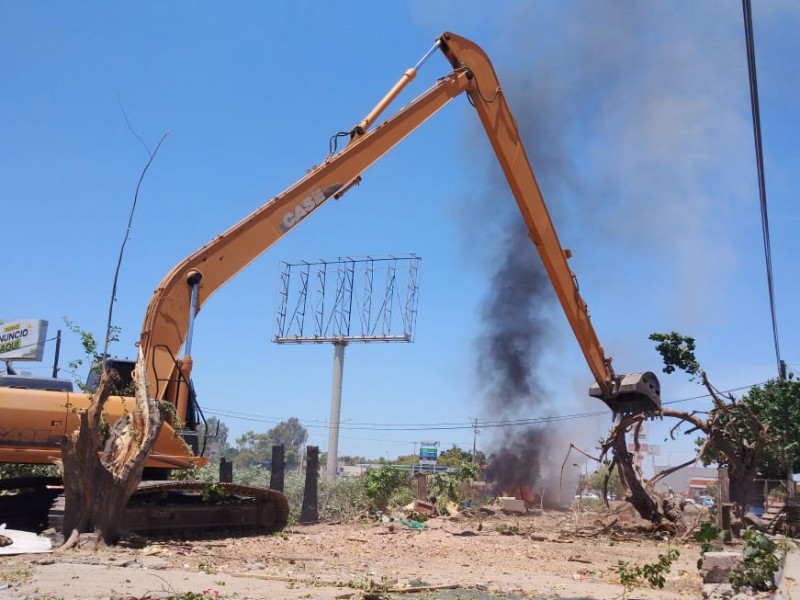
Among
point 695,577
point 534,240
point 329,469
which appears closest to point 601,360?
point 534,240

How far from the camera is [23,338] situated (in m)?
42.9

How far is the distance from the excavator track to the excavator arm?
4.42 ft

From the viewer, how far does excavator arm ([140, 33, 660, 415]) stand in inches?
475

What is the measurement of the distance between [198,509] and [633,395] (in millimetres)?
9225

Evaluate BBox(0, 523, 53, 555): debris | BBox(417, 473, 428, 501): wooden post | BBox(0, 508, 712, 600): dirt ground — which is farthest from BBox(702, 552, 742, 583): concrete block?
BBox(417, 473, 428, 501): wooden post

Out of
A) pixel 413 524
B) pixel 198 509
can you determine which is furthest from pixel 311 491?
pixel 198 509

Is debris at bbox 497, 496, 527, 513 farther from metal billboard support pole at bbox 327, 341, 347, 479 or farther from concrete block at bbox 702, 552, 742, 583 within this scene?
metal billboard support pole at bbox 327, 341, 347, 479

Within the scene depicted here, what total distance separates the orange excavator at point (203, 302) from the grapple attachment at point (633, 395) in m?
0.07

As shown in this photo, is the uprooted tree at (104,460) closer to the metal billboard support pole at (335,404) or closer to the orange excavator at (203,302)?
the orange excavator at (203,302)

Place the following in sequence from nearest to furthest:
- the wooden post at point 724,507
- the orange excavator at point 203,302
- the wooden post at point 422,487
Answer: the orange excavator at point 203,302 → the wooden post at point 724,507 → the wooden post at point 422,487

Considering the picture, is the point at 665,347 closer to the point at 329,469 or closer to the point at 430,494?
the point at 430,494

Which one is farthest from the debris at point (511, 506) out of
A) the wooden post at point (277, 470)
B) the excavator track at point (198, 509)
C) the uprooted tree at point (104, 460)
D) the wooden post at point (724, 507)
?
the uprooted tree at point (104, 460)

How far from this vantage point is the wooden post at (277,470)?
60.6 feet

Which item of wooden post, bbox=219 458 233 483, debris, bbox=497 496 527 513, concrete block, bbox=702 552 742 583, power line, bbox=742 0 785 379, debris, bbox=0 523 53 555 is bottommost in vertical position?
debris, bbox=497 496 527 513
